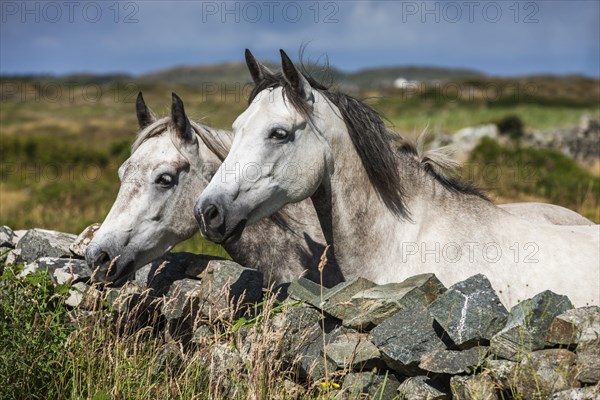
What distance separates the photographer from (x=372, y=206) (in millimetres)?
4992

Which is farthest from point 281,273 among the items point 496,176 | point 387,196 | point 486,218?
point 496,176

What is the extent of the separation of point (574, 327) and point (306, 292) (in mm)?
1846

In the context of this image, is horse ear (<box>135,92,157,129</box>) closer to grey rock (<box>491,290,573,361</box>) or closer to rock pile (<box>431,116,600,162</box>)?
grey rock (<box>491,290,573,361</box>)

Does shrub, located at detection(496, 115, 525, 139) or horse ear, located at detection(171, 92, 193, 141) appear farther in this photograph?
shrub, located at detection(496, 115, 525, 139)

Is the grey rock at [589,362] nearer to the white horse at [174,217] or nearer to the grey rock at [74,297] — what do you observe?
the white horse at [174,217]

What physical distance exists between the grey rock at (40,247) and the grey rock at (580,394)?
14.7 ft

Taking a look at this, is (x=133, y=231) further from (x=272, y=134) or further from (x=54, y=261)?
(x=272, y=134)

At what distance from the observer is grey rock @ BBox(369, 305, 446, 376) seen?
13.0ft

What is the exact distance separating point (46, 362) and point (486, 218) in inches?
135

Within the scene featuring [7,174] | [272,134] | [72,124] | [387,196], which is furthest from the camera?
[72,124]

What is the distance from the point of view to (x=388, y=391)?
13.5 ft

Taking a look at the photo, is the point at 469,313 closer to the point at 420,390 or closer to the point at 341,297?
the point at 420,390

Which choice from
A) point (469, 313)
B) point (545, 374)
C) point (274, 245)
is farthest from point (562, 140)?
point (545, 374)

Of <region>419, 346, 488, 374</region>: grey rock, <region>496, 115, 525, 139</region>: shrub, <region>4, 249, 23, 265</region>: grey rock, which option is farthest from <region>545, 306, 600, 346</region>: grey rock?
<region>496, 115, 525, 139</region>: shrub
